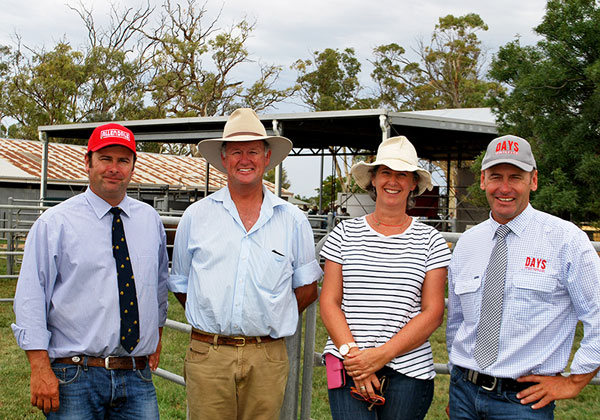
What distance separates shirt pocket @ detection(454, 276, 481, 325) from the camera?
2562 mm

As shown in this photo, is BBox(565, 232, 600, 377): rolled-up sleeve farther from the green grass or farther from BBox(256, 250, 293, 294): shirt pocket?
the green grass

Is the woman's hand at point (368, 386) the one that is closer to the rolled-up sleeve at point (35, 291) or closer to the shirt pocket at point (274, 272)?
the shirt pocket at point (274, 272)

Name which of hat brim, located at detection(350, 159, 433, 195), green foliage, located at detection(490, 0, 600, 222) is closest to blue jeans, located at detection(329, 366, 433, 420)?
hat brim, located at detection(350, 159, 433, 195)

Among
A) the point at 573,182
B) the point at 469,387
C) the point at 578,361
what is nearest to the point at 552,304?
the point at 578,361

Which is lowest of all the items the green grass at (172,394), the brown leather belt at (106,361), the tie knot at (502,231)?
the green grass at (172,394)

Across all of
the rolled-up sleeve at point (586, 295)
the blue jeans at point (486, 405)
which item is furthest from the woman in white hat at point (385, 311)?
the rolled-up sleeve at point (586, 295)

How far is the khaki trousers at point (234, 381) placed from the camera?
2.79 meters

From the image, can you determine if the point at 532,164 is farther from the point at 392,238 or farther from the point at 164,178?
the point at 164,178

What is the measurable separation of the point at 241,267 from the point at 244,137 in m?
0.61

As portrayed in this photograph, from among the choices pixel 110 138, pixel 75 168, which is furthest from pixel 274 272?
pixel 75 168

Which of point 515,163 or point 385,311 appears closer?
point 515,163

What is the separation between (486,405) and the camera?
8.04 feet

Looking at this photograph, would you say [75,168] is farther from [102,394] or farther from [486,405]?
[486,405]

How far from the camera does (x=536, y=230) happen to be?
99.3 inches
